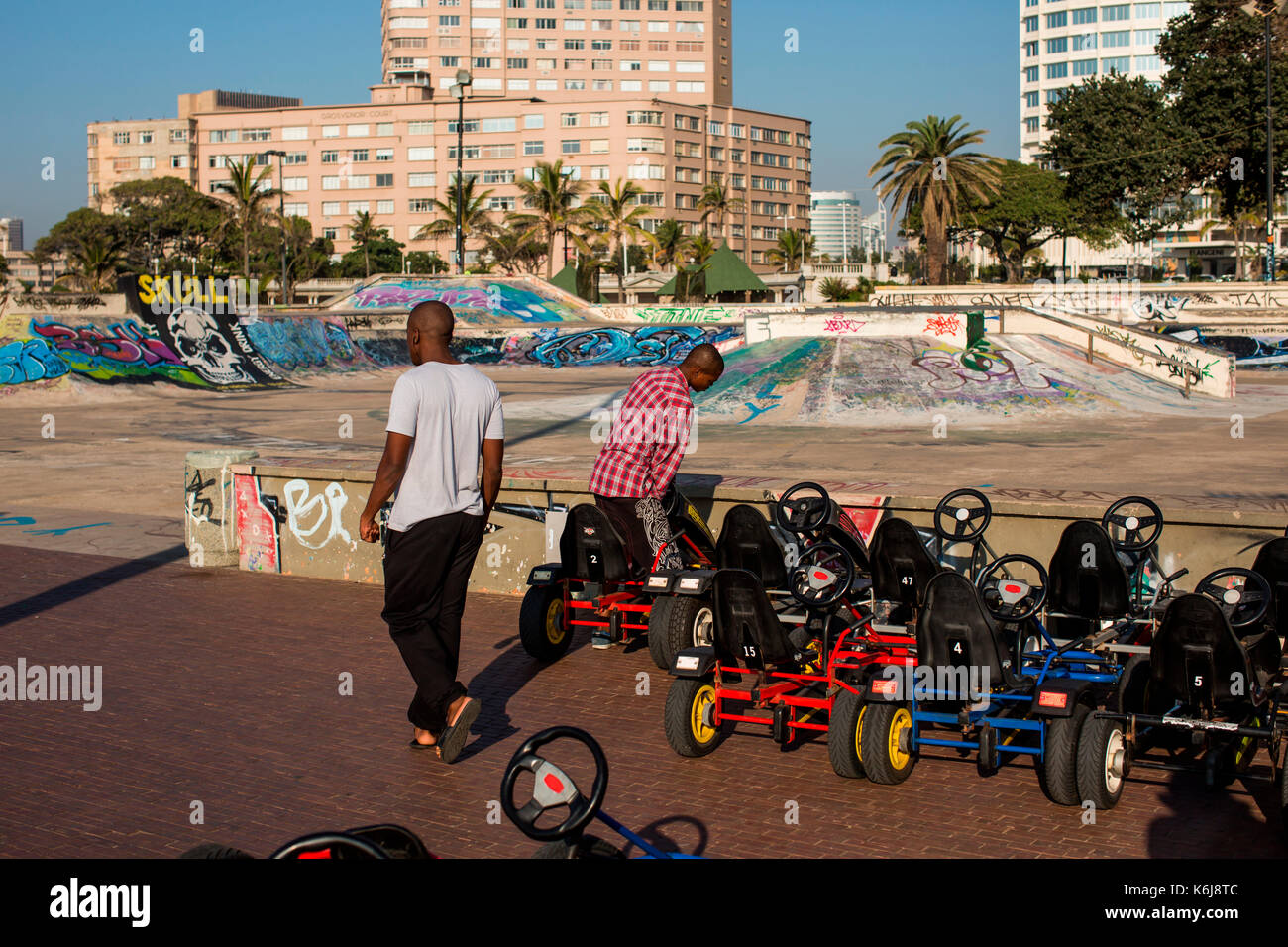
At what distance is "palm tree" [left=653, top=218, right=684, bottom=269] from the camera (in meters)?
95.2

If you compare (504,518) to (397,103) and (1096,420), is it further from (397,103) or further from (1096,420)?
(397,103)

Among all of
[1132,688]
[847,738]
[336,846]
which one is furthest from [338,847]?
[1132,688]

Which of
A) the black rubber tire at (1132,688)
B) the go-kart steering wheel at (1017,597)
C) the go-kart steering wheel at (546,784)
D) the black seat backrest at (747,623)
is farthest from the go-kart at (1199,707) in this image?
the go-kart steering wheel at (546,784)

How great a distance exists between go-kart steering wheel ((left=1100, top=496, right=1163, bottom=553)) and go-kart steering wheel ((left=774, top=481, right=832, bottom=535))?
184cm

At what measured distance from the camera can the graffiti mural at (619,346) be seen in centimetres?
4594

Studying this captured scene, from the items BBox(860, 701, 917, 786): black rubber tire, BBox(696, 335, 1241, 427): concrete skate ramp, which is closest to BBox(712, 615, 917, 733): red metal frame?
BBox(860, 701, 917, 786): black rubber tire

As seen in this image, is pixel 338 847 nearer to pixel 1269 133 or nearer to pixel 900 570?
pixel 900 570

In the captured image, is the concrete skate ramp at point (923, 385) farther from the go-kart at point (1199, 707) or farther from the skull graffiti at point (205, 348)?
the go-kart at point (1199, 707)

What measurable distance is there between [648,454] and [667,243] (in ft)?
294

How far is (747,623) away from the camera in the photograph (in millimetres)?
6199

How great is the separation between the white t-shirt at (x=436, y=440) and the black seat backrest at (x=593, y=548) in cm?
209

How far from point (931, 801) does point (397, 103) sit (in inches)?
4939

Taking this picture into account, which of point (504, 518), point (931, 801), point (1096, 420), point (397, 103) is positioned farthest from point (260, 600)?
point (397, 103)

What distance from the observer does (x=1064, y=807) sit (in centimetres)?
547
